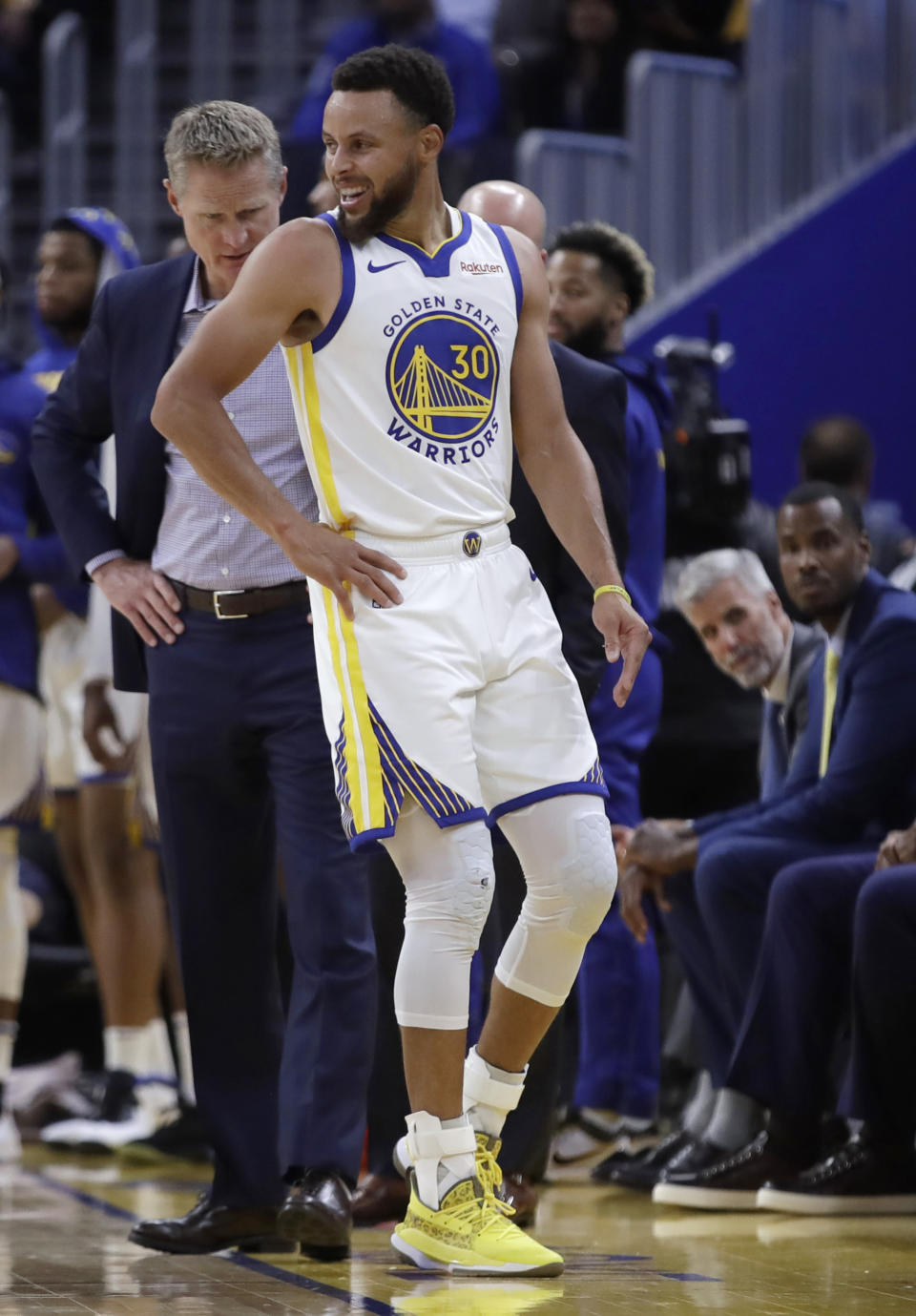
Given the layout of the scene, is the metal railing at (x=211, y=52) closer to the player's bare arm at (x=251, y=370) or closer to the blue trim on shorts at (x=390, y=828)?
the player's bare arm at (x=251, y=370)

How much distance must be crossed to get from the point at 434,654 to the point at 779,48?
614cm

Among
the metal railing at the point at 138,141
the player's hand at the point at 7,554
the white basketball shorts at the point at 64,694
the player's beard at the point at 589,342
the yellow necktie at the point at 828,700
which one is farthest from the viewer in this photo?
the metal railing at the point at 138,141

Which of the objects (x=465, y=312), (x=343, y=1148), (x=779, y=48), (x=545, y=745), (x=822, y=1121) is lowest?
(x=822, y=1121)

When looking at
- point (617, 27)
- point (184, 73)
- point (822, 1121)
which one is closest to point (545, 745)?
point (822, 1121)

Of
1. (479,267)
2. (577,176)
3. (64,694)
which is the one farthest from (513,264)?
(577,176)

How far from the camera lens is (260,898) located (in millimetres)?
3764

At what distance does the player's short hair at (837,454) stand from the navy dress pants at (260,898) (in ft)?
10.8

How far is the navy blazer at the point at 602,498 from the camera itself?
4117mm

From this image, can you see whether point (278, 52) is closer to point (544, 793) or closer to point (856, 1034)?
point (856, 1034)

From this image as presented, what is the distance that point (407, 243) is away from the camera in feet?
10.8

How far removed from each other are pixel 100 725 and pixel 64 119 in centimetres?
625

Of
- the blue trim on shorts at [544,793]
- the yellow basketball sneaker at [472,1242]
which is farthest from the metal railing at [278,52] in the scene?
the yellow basketball sneaker at [472,1242]

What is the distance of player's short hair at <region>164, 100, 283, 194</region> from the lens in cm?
362

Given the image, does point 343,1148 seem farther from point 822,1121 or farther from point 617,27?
point 617,27
